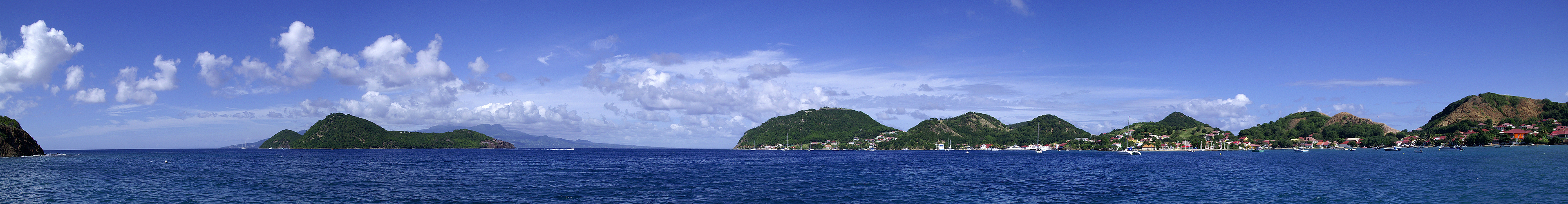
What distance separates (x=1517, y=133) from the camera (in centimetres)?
16212

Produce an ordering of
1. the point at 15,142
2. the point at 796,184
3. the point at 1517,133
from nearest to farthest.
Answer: the point at 796,184, the point at 15,142, the point at 1517,133

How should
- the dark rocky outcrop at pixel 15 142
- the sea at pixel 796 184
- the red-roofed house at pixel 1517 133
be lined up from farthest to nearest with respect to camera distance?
the red-roofed house at pixel 1517 133 → the dark rocky outcrop at pixel 15 142 → the sea at pixel 796 184

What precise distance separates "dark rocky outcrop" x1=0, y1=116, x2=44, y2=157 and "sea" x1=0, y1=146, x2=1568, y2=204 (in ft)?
127

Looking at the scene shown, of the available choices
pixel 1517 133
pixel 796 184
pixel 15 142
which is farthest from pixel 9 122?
pixel 1517 133

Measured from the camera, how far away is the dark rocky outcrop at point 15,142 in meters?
92.1

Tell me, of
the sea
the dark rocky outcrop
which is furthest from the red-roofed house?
the dark rocky outcrop

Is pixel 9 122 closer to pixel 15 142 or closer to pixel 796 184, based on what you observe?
pixel 15 142

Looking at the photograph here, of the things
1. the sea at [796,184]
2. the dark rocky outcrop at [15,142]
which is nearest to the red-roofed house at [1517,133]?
the sea at [796,184]

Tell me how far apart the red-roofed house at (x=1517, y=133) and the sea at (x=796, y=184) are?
124 m

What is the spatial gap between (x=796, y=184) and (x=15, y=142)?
114431mm

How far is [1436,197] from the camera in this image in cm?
3122

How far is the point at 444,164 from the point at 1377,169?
271 feet

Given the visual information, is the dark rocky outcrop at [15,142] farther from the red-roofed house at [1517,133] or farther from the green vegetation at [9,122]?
the red-roofed house at [1517,133]

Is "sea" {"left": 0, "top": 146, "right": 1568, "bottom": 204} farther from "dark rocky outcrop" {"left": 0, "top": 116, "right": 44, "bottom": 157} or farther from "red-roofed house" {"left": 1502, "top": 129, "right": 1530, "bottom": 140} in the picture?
"red-roofed house" {"left": 1502, "top": 129, "right": 1530, "bottom": 140}
